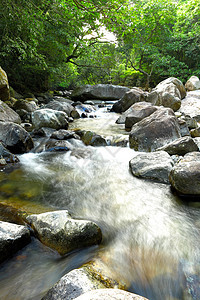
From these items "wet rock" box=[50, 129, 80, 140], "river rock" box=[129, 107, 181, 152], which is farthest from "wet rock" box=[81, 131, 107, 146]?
"river rock" box=[129, 107, 181, 152]

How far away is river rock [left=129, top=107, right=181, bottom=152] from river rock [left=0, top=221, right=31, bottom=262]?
3.77 meters

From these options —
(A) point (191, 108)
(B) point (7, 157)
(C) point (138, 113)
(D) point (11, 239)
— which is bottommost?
(B) point (7, 157)

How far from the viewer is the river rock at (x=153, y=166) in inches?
127

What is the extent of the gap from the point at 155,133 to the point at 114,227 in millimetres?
3210

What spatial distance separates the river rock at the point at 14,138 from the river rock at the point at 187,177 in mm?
4114

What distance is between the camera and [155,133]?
471cm

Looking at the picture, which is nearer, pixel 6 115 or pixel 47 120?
pixel 6 115

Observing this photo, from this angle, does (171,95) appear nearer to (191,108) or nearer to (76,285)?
(191,108)

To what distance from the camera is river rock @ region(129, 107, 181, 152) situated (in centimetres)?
464

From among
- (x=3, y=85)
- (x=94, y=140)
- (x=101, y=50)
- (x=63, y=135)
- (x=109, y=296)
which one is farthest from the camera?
(x=101, y=50)

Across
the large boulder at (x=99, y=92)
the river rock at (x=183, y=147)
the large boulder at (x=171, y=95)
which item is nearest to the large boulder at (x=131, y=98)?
the large boulder at (x=171, y=95)

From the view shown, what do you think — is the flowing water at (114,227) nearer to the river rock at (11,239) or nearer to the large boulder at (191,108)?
the river rock at (11,239)

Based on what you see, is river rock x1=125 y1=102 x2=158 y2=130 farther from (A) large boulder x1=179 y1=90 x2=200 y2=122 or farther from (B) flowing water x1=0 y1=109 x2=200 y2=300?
(B) flowing water x1=0 y1=109 x2=200 y2=300

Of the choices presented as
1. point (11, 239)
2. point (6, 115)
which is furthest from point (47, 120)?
point (11, 239)
